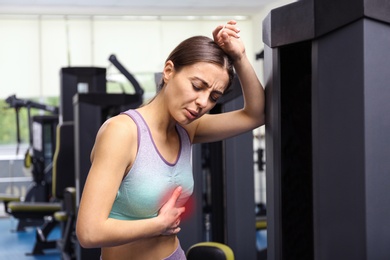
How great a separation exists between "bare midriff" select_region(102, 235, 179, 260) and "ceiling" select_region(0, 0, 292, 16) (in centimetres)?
687

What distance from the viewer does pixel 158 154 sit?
1175mm

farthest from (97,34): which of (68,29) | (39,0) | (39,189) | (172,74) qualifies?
(172,74)

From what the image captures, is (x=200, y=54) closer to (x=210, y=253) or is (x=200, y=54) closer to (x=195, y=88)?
(x=195, y=88)

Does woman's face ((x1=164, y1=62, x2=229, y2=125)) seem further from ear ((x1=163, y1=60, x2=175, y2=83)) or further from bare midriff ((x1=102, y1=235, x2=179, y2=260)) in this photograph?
bare midriff ((x1=102, y1=235, x2=179, y2=260))

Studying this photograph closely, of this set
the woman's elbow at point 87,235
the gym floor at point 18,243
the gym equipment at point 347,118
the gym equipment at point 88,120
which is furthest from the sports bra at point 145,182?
the gym floor at point 18,243

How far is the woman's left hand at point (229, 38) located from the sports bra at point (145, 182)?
208 millimetres

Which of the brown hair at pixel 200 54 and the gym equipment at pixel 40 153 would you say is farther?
the gym equipment at pixel 40 153

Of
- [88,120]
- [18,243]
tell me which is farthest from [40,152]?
[88,120]

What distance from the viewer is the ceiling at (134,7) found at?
785 cm

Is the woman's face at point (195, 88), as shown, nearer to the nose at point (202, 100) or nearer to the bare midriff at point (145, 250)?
the nose at point (202, 100)

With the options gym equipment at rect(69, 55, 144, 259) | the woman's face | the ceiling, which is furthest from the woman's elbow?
the ceiling

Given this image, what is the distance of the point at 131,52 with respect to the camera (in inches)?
341

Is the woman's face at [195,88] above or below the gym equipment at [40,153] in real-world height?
above

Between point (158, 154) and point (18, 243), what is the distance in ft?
15.9
